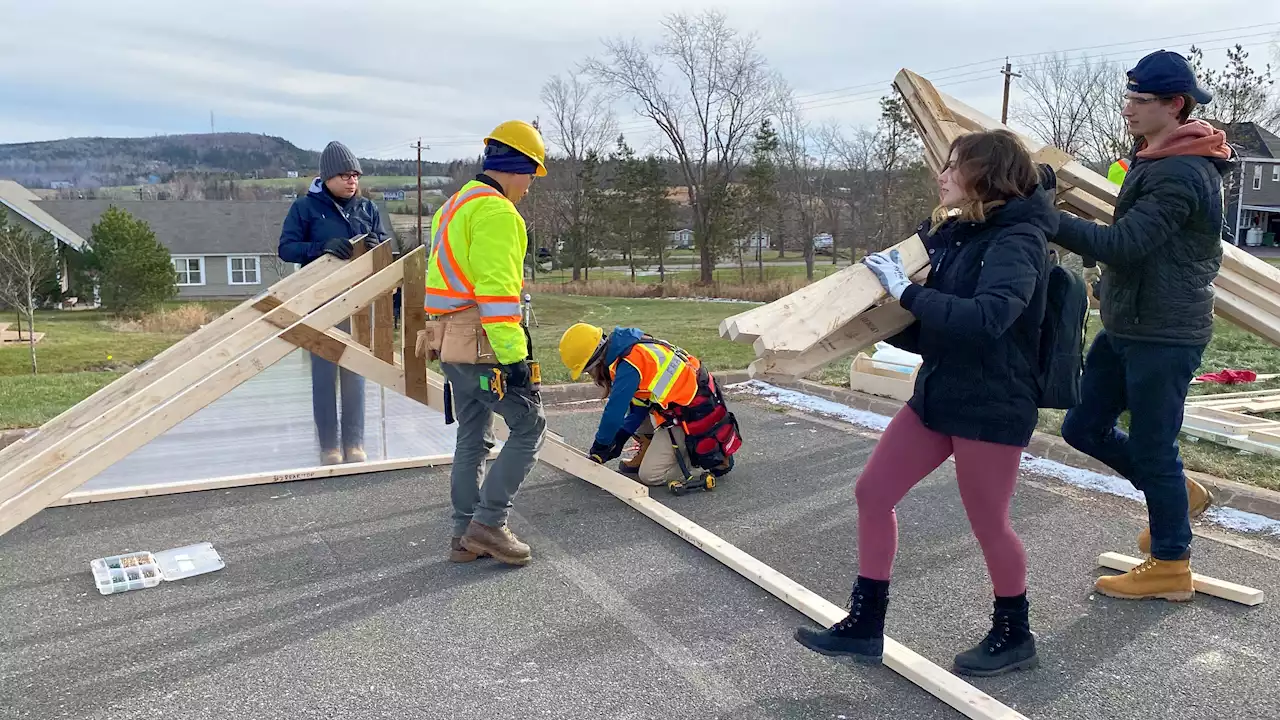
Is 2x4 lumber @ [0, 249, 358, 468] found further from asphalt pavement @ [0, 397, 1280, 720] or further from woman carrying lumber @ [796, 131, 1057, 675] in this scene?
woman carrying lumber @ [796, 131, 1057, 675]

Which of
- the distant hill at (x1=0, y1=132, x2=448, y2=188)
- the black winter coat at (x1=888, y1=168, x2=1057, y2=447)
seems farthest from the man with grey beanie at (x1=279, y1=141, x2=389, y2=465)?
the distant hill at (x1=0, y1=132, x2=448, y2=188)

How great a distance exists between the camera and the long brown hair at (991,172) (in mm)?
2787

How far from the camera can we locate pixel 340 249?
5375mm

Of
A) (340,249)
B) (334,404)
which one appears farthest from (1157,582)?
(334,404)

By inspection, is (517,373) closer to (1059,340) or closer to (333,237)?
(1059,340)

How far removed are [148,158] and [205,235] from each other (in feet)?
236

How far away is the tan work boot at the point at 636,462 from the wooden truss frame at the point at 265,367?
0.63 m

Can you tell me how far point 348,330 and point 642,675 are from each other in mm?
4057

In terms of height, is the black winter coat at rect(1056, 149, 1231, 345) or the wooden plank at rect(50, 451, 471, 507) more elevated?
the black winter coat at rect(1056, 149, 1231, 345)

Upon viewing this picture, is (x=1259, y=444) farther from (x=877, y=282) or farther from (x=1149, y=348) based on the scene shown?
(x=877, y=282)

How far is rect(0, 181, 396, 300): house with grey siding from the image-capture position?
5119cm

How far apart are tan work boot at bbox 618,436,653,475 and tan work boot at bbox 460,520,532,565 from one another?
1.61 m

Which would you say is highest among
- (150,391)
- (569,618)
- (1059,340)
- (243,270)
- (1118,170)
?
(1118,170)

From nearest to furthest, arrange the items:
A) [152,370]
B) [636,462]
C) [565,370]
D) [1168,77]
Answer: [1168,77]
[152,370]
[636,462]
[565,370]
